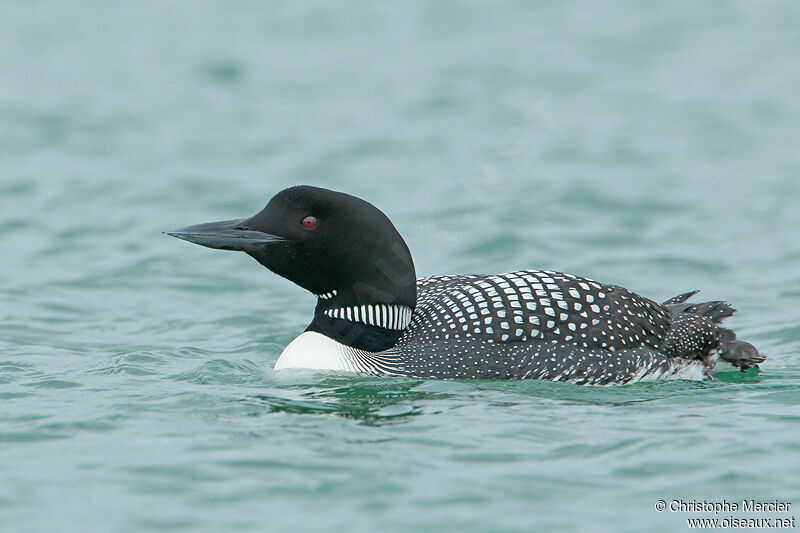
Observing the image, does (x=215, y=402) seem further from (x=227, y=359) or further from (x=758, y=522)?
(x=758, y=522)

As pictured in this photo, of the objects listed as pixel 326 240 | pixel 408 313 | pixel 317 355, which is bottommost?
pixel 317 355

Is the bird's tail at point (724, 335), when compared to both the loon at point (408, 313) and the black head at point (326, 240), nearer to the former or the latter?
the loon at point (408, 313)

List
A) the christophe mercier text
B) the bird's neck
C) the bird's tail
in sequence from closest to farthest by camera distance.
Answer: the christophe mercier text → the bird's neck → the bird's tail

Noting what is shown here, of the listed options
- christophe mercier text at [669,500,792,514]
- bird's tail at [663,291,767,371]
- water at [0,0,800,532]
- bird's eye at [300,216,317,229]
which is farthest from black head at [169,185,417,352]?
christophe mercier text at [669,500,792,514]

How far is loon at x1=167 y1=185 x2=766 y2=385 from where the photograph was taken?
234 inches

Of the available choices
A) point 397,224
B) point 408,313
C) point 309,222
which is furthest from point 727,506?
point 397,224

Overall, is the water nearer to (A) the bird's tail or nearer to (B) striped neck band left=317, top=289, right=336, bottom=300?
(A) the bird's tail

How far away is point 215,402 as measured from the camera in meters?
5.61

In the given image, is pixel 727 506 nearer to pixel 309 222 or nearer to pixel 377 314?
pixel 377 314

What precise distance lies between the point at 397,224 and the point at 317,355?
12.4 ft

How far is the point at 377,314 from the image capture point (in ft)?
20.1

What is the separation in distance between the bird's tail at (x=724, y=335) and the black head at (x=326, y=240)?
1.57 meters

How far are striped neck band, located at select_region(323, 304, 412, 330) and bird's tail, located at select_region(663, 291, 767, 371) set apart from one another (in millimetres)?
1471

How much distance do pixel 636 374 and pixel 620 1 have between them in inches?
402
